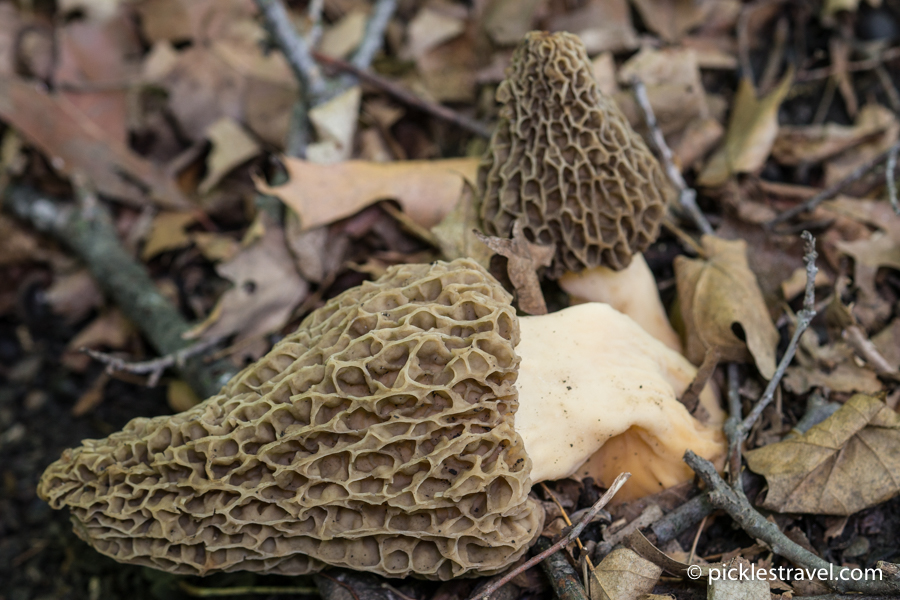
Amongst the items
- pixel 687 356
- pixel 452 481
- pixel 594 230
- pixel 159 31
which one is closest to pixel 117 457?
pixel 452 481

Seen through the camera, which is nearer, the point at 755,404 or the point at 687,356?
the point at 755,404

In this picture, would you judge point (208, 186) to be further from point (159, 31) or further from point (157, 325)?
point (159, 31)

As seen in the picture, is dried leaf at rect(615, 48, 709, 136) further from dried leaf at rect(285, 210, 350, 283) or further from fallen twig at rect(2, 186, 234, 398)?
fallen twig at rect(2, 186, 234, 398)

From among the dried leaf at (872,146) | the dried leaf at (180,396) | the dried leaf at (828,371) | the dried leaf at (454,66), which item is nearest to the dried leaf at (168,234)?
the dried leaf at (180,396)

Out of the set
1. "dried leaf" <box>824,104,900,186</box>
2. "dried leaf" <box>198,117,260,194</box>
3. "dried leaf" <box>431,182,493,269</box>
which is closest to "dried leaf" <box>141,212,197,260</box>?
"dried leaf" <box>198,117,260,194</box>

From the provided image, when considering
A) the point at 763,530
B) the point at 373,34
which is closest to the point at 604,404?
the point at 763,530

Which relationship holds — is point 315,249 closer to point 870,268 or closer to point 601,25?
point 601,25

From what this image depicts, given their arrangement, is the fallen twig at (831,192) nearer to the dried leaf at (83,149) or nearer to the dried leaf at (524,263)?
the dried leaf at (524,263)
